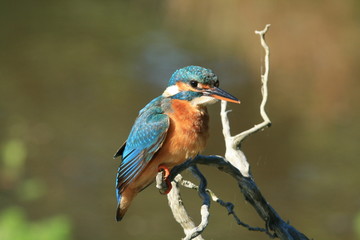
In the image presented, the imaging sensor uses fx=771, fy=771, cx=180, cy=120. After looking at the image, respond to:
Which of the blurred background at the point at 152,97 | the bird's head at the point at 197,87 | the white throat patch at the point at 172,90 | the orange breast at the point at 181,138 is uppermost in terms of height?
the bird's head at the point at 197,87

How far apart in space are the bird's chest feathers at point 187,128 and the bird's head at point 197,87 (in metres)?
0.03

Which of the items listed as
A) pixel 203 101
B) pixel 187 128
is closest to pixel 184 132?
pixel 187 128

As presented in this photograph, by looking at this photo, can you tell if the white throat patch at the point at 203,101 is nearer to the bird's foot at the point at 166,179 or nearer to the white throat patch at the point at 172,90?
the white throat patch at the point at 172,90

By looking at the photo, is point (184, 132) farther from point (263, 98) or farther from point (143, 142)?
point (263, 98)

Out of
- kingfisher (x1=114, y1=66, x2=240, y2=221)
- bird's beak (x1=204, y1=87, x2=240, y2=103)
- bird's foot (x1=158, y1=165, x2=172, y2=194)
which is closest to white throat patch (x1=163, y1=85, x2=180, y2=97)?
kingfisher (x1=114, y1=66, x2=240, y2=221)

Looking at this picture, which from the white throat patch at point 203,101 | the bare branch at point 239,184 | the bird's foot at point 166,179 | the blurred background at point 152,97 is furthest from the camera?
the blurred background at point 152,97

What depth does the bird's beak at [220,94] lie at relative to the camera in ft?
9.39

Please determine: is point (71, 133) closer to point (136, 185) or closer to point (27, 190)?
point (27, 190)

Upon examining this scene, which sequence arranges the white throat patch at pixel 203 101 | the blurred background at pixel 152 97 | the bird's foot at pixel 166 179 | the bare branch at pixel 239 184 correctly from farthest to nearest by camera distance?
the blurred background at pixel 152 97 → the white throat patch at pixel 203 101 → the bird's foot at pixel 166 179 → the bare branch at pixel 239 184

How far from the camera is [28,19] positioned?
8570 millimetres

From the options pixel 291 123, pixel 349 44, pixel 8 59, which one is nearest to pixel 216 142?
pixel 291 123

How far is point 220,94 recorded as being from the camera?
289 centimetres

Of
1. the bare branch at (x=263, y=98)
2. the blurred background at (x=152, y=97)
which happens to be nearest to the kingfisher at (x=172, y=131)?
the bare branch at (x=263, y=98)

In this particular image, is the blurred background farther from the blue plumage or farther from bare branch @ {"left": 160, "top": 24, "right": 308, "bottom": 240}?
bare branch @ {"left": 160, "top": 24, "right": 308, "bottom": 240}
